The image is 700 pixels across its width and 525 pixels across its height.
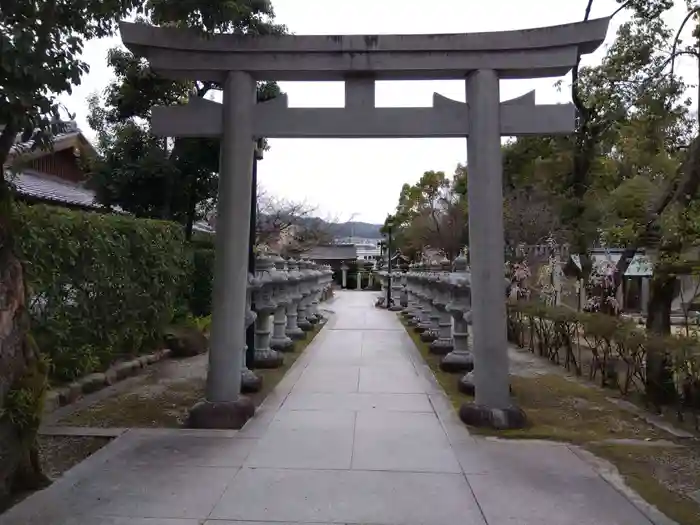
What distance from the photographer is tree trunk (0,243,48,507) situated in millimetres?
3941

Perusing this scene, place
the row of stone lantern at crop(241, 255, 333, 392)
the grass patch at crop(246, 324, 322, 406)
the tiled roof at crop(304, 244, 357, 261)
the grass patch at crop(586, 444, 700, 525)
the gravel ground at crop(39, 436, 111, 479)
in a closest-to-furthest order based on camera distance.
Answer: the grass patch at crop(586, 444, 700, 525) → the gravel ground at crop(39, 436, 111, 479) → the grass patch at crop(246, 324, 322, 406) → the row of stone lantern at crop(241, 255, 333, 392) → the tiled roof at crop(304, 244, 357, 261)

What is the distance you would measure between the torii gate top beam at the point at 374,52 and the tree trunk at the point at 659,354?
9.68ft

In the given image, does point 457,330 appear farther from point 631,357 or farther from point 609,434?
point 609,434

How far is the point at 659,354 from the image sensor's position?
6.81m

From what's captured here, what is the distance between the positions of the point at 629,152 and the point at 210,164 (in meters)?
8.41

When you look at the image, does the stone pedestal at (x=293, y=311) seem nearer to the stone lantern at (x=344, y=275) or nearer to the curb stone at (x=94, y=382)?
the curb stone at (x=94, y=382)

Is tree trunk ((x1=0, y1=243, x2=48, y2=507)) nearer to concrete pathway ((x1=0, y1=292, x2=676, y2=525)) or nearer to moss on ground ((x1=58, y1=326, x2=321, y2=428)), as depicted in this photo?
concrete pathway ((x1=0, y1=292, x2=676, y2=525))

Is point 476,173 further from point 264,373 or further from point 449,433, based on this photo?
point 264,373

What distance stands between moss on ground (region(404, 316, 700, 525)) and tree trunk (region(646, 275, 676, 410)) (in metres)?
0.49

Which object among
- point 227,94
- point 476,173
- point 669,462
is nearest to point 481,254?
point 476,173

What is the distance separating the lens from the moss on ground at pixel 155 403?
21.4 ft

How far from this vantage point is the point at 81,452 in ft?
17.8

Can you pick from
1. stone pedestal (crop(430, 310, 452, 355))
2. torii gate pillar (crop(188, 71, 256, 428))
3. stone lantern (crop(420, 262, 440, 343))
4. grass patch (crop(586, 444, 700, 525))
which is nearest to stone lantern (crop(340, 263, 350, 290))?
stone lantern (crop(420, 262, 440, 343))

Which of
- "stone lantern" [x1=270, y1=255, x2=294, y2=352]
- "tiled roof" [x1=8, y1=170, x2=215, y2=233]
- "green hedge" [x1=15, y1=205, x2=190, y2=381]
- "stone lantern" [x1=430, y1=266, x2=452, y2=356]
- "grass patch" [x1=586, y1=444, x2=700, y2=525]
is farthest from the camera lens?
"tiled roof" [x1=8, y1=170, x2=215, y2=233]
